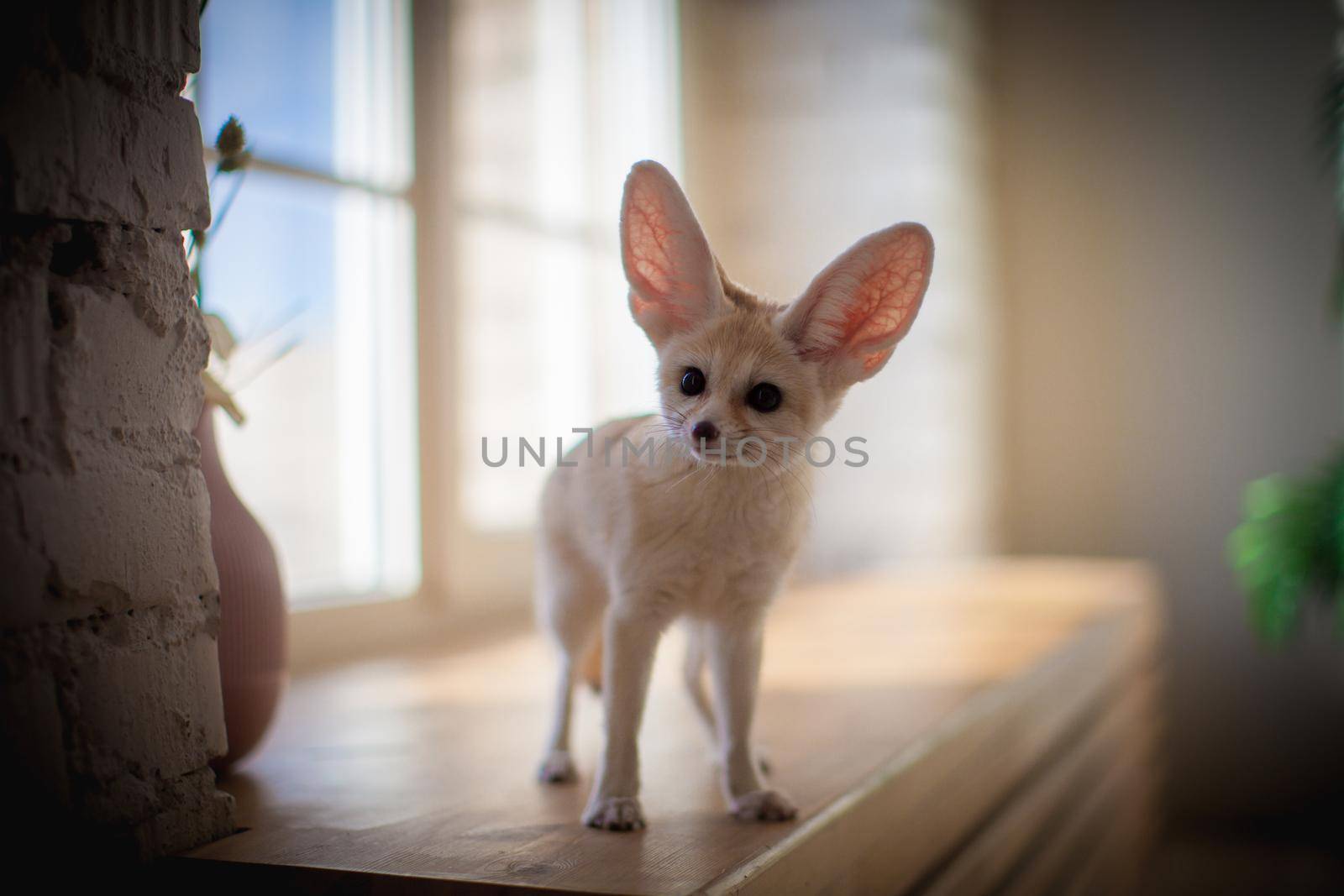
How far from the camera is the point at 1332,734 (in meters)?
3.23

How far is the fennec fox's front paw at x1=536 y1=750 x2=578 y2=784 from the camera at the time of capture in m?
1.26

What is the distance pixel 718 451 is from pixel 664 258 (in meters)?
0.21

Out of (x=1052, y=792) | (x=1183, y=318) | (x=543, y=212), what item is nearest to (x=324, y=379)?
(x=543, y=212)

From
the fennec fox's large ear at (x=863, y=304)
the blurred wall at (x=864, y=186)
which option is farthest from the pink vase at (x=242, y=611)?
the blurred wall at (x=864, y=186)

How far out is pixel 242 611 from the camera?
1234mm

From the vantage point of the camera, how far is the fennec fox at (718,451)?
1054mm

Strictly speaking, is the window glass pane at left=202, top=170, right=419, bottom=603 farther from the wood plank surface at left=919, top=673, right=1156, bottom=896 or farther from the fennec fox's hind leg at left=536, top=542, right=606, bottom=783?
the wood plank surface at left=919, top=673, right=1156, bottom=896

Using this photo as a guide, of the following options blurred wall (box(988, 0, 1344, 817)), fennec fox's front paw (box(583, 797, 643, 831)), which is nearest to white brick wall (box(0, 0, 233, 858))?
fennec fox's front paw (box(583, 797, 643, 831))

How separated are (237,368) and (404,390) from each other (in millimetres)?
410

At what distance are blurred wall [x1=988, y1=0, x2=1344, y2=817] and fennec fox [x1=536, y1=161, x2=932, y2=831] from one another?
266 cm

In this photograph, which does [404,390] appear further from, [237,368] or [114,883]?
[114,883]

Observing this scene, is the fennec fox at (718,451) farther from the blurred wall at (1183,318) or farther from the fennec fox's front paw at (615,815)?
the blurred wall at (1183,318)

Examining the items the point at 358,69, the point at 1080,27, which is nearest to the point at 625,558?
the point at 358,69

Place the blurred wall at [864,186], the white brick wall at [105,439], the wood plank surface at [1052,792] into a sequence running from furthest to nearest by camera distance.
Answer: the blurred wall at [864,186]
the wood plank surface at [1052,792]
the white brick wall at [105,439]
